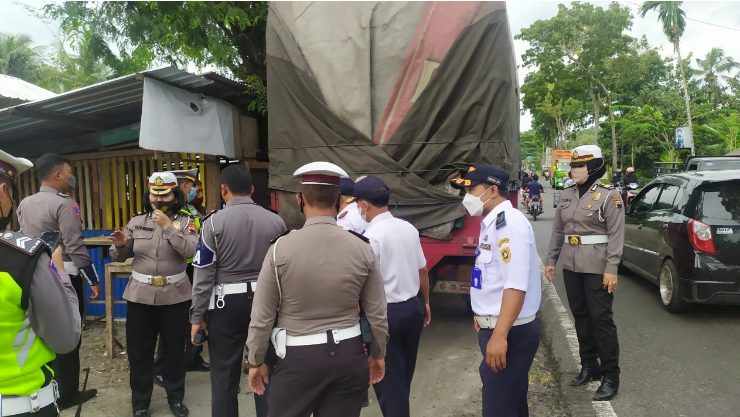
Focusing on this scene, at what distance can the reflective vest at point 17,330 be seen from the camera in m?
1.78

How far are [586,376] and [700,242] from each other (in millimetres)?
2426

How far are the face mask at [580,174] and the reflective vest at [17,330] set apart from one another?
11.8 feet

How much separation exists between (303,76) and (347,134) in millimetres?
771

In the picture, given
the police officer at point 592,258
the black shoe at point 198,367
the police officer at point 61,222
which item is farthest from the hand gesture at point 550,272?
the police officer at point 61,222

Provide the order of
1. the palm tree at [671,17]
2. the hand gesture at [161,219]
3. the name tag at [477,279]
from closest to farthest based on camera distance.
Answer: the name tag at [477,279]
the hand gesture at [161,219]
the palm tree at [671,17]

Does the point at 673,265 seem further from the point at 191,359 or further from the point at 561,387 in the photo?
the point at 191,359

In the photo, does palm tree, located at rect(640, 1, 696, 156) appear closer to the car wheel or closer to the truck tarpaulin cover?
the car wheel

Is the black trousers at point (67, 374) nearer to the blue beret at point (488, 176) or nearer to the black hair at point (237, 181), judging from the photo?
the black hair at point (237, 181)

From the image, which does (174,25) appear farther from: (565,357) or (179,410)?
(565,357)

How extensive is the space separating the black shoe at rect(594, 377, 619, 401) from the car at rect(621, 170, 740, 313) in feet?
7.79

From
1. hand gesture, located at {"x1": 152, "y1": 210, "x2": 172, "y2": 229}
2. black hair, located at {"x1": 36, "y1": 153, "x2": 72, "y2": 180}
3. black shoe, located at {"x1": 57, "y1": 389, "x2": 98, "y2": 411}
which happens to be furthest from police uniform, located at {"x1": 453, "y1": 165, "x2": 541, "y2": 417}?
black hair, located at {"x1": 36, "y1": 153, "x2": 72, "y2": 180}

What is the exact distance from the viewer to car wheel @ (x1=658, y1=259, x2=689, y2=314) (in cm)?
576

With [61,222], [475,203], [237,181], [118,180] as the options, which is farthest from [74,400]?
[475,203]

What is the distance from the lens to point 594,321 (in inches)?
152
